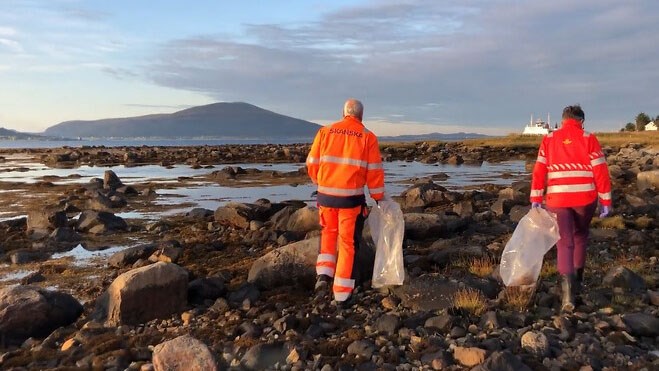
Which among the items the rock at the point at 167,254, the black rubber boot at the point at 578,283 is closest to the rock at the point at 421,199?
the rock at the point at 167,254

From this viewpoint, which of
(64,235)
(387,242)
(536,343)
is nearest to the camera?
(536,343)

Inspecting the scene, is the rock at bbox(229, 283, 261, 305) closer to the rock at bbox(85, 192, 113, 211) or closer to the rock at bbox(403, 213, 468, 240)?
the rock at bbox(403, 213, 468, 240)

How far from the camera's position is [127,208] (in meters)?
16.4

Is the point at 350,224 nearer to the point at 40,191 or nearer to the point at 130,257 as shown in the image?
the point at 130,257

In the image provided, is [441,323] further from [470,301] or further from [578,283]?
[578,283]

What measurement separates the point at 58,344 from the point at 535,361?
13.8 ft

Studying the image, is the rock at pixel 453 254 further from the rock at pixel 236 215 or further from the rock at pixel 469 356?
the rock at pixel 236 215

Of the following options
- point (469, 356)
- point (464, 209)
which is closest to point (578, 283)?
point (469, 356)

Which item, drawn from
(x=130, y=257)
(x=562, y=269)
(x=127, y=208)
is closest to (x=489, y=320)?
(x=562, y=269)

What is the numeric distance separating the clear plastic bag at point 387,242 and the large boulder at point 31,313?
3.28m

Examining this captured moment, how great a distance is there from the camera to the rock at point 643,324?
487cm

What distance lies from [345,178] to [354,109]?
2.52 ft

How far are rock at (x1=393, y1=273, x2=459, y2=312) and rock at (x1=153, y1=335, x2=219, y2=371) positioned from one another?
2.16 meters

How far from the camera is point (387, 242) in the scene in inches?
245
